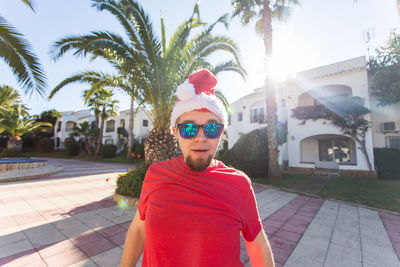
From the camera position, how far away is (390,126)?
11805 millimetres

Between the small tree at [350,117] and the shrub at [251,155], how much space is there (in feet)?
16.5

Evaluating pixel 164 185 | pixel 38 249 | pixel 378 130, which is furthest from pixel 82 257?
pixel 378 130

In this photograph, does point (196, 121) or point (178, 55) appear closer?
point (196, 121)

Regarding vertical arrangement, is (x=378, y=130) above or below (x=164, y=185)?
above

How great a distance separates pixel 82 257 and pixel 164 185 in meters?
2.68

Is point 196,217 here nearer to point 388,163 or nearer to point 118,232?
point 118,232

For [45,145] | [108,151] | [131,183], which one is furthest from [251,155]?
[45,145]

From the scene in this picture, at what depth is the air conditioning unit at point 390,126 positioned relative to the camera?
11.6 meters

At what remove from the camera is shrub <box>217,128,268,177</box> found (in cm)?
1053

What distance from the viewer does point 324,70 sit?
47.9 ft

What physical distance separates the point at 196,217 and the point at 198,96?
85cm

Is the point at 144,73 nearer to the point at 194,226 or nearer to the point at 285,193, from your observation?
the point at 194,226

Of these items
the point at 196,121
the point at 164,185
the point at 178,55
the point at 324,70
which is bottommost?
the point at 164,185

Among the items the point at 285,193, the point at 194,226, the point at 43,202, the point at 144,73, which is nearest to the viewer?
the point at 194,226
